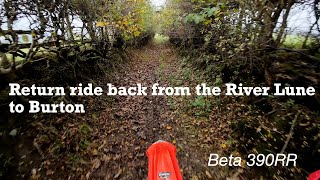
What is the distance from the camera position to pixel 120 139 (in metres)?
5.64

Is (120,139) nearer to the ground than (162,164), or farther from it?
nearer to the ground

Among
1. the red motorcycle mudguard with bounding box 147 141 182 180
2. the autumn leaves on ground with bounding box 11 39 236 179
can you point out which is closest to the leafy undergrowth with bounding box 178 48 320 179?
the autumn leaves on ground with bounding box 11 39 236 179

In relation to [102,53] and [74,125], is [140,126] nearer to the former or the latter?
[74,125]

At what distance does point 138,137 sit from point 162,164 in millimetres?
2577

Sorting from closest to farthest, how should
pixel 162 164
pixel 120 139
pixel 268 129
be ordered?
pixel 162 164 → pixel 268 129 → pixel 120 139

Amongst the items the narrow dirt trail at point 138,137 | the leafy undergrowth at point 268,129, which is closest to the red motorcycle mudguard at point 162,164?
the narrow dirt trail at point 138,137

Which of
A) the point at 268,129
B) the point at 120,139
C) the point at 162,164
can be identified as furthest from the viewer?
the point at 120,139

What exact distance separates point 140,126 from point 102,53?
18.6 ft

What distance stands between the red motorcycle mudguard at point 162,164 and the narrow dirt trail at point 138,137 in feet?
4.51

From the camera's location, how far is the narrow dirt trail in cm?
462

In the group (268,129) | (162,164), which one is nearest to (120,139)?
(162,164)

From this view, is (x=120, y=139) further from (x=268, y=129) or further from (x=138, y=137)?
(x=268, y=129)

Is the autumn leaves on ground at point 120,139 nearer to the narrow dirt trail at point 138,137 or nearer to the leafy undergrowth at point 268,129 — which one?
the narrow dirt trail at point 138,137

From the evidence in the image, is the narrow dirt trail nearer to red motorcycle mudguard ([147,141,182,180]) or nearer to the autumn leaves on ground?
the autumn leaves on ground
